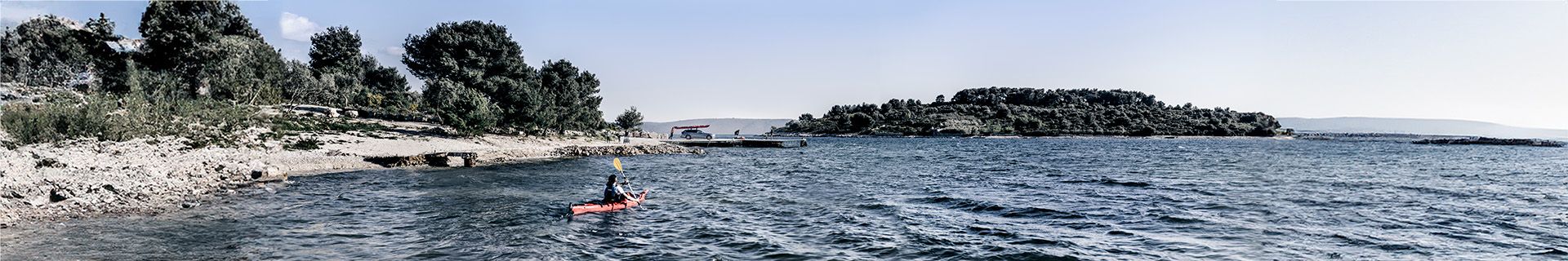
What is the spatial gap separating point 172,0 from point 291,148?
31.3 metres

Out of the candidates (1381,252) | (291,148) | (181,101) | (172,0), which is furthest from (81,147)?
(1381,252)

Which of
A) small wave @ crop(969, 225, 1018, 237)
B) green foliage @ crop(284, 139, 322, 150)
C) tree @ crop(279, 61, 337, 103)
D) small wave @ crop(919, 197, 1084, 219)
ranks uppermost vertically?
tree @ crop(279, 61, 337, 103)

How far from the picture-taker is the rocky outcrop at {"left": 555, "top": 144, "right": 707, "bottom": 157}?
61.6 metres

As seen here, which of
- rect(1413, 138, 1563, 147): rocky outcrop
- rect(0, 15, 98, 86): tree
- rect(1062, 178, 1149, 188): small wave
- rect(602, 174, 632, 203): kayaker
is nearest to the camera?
rect(602, 174, 632, 203): kayaker

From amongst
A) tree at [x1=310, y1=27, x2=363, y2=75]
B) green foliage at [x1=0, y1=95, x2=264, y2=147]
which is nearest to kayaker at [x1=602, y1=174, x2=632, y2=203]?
green foliage at [x1=0, y1=95, x2=264, y2=147]

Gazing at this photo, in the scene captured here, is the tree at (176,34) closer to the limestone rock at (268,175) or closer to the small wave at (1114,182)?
the limestone rock at (268,175)

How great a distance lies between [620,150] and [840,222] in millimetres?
48320

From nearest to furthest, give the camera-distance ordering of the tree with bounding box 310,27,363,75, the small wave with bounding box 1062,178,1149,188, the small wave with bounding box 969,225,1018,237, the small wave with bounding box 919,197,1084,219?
1. the small wave with bounding box 969,225,1018,237
2. the small wave with bounding box 919,197,1084,219
3. the small wave with bounding box 1062,178,1149,188
4. the tree with bounding box 310,27,363,75

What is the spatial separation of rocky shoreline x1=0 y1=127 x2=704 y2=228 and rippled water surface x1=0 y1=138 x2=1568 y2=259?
1.56m

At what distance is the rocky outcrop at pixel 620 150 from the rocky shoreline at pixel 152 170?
367 inches

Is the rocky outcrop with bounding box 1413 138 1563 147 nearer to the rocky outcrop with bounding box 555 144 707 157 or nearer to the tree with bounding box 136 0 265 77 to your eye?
the rocky outcrop with bounding box 555 144 707 157

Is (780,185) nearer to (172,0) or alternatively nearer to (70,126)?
(70,126)

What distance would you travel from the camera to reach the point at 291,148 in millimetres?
41094

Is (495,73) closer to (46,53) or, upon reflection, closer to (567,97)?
(567,97)
